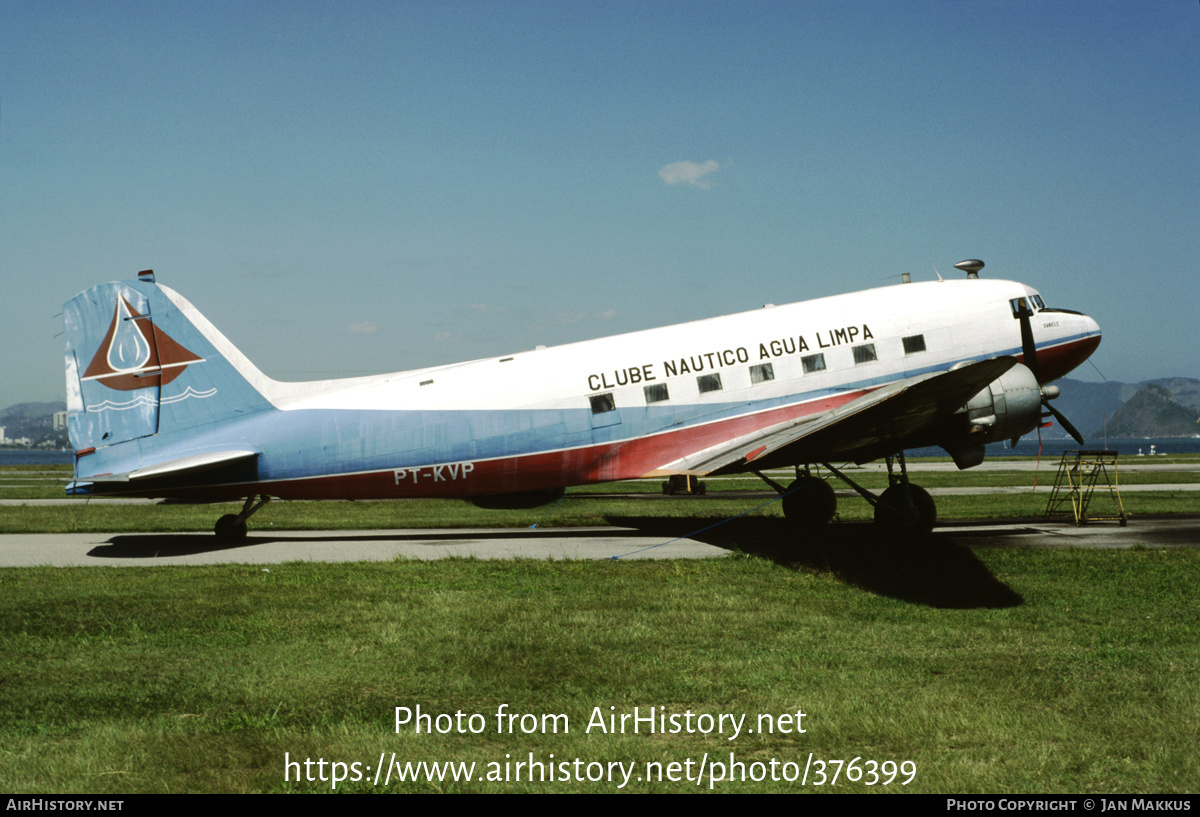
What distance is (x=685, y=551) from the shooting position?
1850 centimetres

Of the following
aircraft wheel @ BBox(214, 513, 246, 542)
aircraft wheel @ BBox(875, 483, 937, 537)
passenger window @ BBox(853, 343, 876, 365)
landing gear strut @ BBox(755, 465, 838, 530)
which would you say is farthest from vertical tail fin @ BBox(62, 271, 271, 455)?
aircraft wheel @ BBox(875, 483, 937, 537)

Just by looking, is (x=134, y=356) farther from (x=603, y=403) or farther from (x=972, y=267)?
(x=972, y=267)

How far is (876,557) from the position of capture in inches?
661

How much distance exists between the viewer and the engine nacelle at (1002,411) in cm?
1728

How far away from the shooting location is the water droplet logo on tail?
18.8 m

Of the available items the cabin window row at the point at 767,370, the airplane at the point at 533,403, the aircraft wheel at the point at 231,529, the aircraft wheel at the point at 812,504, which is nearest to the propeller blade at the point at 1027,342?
the airplane at the point at 533,403

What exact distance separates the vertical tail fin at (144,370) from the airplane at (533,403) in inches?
1.3

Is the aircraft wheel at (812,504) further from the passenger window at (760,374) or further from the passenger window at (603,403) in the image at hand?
the passenger window at (603,403)

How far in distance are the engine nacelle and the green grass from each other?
3.10 meters

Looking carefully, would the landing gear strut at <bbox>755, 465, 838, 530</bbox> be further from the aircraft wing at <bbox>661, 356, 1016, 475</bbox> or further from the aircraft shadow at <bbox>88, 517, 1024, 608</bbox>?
the aircraft wing at <bbox>661, 356, 1016, 475</bbox>

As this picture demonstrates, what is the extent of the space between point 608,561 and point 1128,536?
43.2ft

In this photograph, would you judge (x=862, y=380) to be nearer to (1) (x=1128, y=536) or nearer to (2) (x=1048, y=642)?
(1) (x=1128, y=536)

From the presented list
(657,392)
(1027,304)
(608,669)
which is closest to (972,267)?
(1027,304)
